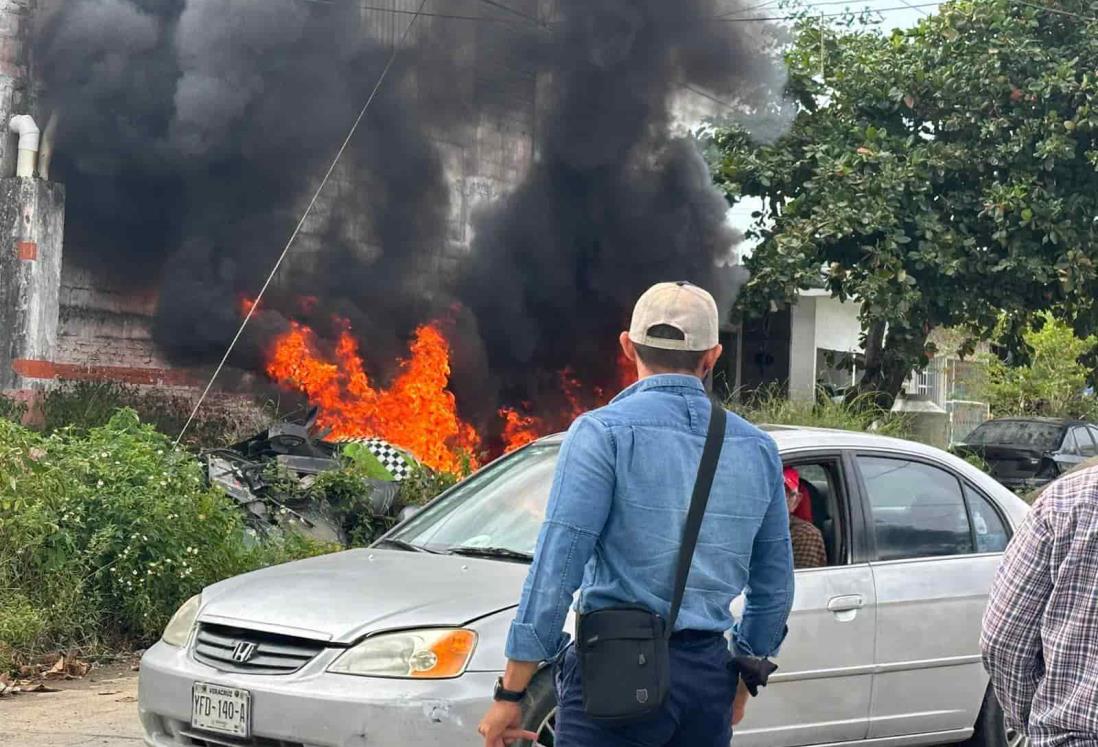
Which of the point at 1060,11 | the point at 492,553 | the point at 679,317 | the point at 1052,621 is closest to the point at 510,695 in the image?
the point at 679,317

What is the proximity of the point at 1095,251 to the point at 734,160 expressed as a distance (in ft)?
13.2

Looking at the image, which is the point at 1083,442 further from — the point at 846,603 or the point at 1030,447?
the point at 846,603

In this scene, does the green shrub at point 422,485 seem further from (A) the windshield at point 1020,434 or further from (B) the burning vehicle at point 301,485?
(A) the windshield at point 1020,434

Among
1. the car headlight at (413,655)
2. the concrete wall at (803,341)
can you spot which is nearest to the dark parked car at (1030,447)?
the concrete wall at (803,341)

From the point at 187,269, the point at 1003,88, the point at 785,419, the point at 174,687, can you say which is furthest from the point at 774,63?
the point at 174,687

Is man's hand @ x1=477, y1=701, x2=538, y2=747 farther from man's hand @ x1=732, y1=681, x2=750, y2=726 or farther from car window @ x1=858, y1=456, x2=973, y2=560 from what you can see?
car window @ x1=858, y1=456, x2=973, y2=560

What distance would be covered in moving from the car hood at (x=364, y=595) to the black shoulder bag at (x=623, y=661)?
1638 millimetres

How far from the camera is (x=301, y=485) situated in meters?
10.9

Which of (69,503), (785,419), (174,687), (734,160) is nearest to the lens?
(174,687)

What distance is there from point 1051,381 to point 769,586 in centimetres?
2584

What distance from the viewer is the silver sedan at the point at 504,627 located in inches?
178

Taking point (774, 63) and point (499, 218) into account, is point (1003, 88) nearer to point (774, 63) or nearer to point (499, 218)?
point (774, 63)

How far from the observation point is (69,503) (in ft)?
26.1

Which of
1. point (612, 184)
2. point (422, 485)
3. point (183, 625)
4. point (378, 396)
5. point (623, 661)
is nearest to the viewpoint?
point (623, 661)
